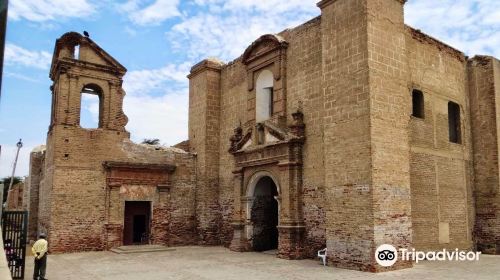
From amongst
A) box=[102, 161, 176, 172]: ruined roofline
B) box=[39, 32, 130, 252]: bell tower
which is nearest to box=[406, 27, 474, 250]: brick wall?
box=[102, 161, 176, 172]: ruined roofline

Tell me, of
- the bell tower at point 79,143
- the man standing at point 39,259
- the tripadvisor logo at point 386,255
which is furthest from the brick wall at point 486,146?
the man standing at point 39,259

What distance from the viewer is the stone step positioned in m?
15.3

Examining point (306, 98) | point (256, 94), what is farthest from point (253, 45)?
point (306, 98)

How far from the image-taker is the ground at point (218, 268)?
10352mm

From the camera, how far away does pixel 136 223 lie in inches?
679

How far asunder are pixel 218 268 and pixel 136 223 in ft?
21.3

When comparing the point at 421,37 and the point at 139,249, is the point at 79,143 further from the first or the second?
the point at 421,37

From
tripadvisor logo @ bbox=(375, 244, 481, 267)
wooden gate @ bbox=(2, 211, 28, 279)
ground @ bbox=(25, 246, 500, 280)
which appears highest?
wooden gate @ bbox=(2, 211, 28, 279)

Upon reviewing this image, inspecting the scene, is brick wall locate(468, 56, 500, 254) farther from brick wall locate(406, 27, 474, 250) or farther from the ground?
the ground

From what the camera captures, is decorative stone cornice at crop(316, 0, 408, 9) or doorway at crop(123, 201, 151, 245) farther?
doorway at crop(123, 201, 151, 245)

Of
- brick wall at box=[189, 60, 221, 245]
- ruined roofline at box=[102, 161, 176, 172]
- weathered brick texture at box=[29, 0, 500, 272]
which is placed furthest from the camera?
brick wall at box=[189, 60, 221, 245]

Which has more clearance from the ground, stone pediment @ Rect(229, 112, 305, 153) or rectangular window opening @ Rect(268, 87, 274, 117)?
rectangular window opening @ Rect(268, 87, 274, 117)

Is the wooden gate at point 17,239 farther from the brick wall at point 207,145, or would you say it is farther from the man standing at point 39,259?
the brick wall at point 207,145

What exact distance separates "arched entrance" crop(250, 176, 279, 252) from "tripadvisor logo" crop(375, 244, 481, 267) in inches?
200
